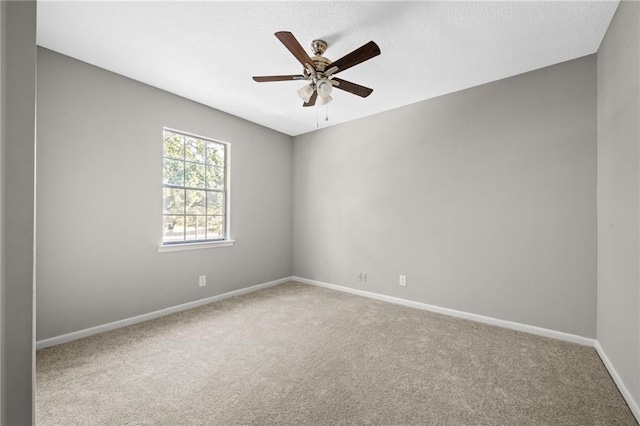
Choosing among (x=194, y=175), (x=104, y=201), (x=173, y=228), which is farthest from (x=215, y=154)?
(x=104, y=201)

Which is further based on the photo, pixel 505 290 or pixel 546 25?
pixel 505 290

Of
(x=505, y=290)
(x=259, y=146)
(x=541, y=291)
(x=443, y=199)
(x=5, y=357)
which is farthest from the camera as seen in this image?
(x=259, y=146)

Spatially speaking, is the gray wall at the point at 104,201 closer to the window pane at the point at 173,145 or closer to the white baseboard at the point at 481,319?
the window pane at the point at 173,145

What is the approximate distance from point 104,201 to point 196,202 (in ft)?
3.34

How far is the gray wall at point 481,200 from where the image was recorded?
2578 mm

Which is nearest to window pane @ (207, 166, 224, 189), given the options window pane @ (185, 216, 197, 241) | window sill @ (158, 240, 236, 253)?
window pane @ (185, 216, 197, 241)

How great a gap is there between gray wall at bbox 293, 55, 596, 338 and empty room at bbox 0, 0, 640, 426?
0.02 meters

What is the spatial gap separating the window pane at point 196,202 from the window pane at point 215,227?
0.55 ft

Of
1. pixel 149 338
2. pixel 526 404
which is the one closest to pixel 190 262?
pixel 149 338

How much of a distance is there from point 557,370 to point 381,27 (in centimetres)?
294

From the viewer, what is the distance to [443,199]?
334 centimetres

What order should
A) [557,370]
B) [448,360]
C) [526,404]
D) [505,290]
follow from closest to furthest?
1. [526,404]
2. [557,370]
3. [448,360]
4. [505,290]

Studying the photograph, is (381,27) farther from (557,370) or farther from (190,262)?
(190,262)

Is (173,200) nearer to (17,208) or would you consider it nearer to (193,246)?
(193,246)
